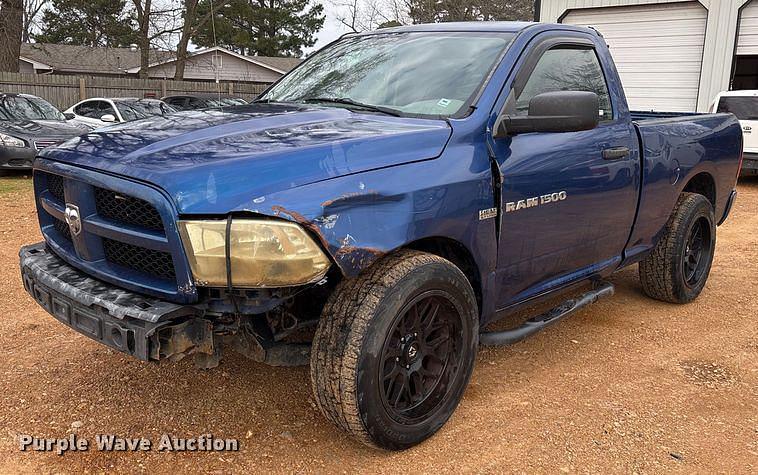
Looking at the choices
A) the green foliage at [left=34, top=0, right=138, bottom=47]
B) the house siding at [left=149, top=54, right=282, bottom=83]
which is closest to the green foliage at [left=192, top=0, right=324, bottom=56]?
the house siding at [left=149, top=54, right=282, bottom=83]

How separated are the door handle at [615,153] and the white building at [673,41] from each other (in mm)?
13069

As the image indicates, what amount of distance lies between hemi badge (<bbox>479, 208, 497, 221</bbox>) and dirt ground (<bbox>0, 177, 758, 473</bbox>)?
39.7 inches

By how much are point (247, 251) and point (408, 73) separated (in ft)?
5.53

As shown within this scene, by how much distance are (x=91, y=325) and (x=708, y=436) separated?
2.84 meters

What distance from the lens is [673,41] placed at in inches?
623

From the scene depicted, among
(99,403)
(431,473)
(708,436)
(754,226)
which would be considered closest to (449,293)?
(431,473)

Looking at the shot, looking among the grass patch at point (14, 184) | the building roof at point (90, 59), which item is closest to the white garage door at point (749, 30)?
the grass patch at point (14, 184)

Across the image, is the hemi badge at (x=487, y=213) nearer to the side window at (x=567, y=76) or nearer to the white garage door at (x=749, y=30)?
the side window at (x=567, y=76)

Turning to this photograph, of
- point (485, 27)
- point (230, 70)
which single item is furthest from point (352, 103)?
point (230, 70)

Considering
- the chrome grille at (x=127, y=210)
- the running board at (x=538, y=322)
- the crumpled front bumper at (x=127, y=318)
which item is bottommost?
the running board at (x=538, y=322)

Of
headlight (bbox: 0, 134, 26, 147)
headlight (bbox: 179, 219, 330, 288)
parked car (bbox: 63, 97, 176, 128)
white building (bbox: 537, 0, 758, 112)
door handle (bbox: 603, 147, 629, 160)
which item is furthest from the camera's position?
parked car (bbox: 63, 97, 176, 128)

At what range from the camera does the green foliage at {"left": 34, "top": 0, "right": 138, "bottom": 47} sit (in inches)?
1249

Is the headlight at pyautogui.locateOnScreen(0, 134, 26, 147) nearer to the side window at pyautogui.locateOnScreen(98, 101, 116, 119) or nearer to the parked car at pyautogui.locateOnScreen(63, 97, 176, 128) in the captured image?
the parked car at pyautogui.locateOnScreen(63, 97, 176, 128)

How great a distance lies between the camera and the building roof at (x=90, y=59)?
37.4 m
